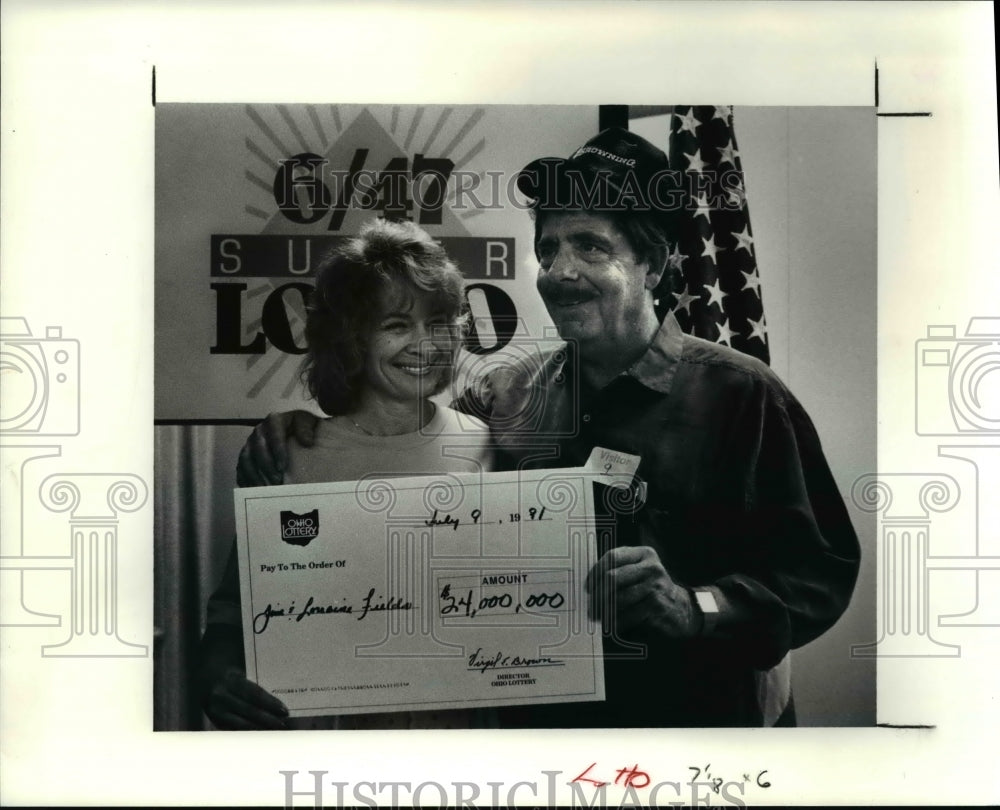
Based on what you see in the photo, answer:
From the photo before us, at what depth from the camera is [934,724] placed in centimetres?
194

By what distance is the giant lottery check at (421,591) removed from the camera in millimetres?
1909

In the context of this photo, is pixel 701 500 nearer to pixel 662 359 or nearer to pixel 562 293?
pixel 662 359

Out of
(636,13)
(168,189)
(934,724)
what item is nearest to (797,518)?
(934,724)

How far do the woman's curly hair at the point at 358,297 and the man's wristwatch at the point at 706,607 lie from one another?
630 mm

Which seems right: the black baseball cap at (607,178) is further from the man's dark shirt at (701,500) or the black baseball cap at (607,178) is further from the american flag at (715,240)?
the man's dark shirt at (701,500)

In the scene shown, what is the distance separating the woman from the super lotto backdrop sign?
0.04 m

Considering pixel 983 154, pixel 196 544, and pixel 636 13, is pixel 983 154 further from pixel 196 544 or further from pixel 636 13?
pixel 196 544

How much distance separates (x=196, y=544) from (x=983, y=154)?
1.69 meters

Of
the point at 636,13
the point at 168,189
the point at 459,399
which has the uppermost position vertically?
the point at 636,13
